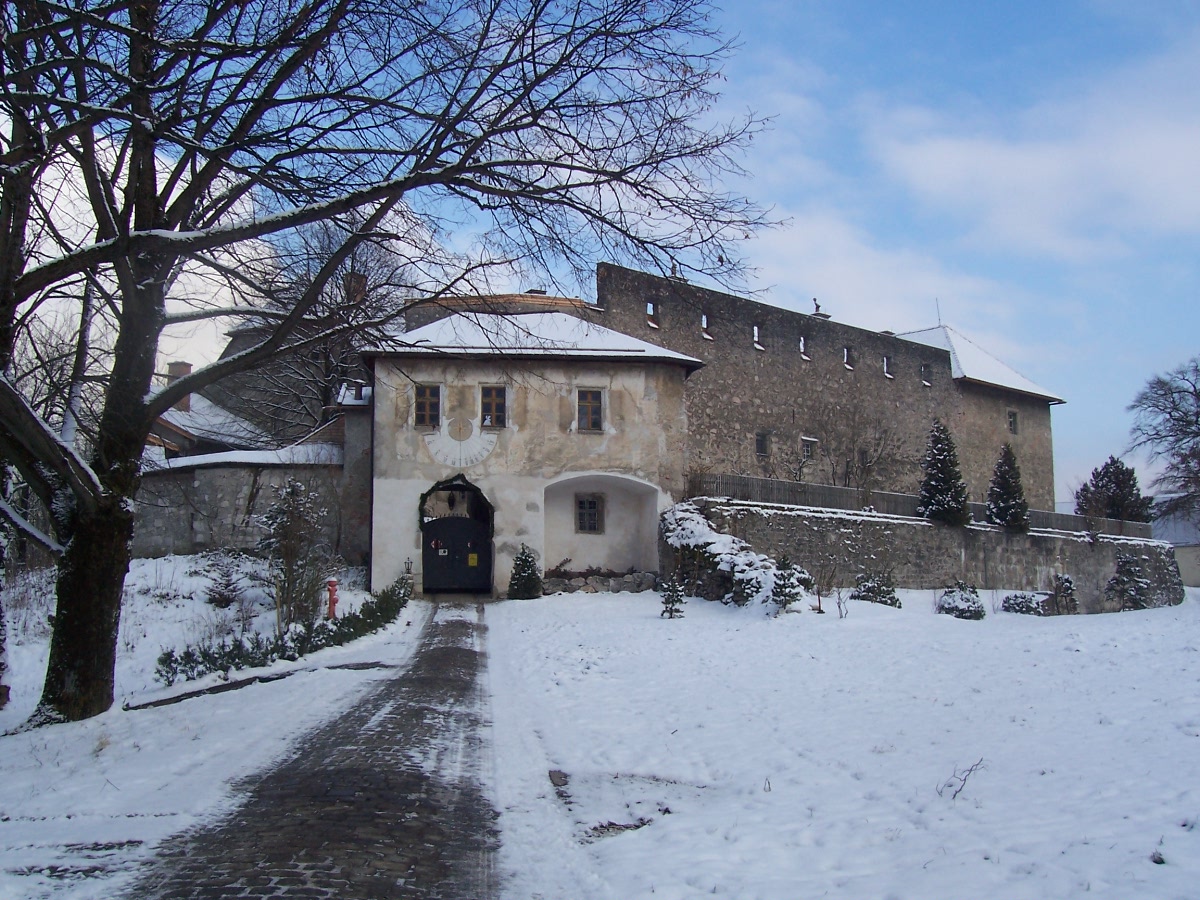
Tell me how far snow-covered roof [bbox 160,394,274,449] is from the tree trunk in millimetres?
22291

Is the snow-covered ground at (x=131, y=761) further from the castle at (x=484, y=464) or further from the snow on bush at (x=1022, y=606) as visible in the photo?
the snow on bush at (x=1022, y=606)

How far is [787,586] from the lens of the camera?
667 inches

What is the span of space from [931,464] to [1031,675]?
1978 cm

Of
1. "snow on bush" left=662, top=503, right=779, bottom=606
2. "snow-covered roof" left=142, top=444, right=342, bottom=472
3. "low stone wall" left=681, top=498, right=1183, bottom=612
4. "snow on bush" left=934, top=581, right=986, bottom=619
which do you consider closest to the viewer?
"snow on bush" left=662, top=503, right=779, bottom=606

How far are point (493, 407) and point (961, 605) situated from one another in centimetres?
1120

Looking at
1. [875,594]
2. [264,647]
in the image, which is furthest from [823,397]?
[264,647]

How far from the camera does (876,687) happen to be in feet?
30.7

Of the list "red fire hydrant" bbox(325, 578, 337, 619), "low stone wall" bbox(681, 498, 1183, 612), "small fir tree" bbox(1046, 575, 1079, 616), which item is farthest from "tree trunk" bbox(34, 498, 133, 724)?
"small fir tree" bbox(1046, 575, 1079, 616)

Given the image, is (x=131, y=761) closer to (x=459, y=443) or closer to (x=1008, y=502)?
(x=459, y=443)

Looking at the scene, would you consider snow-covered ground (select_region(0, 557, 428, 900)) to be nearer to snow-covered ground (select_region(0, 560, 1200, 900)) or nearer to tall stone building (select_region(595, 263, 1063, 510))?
snow-covered ground (select_region(0, 560, 1200, 900))

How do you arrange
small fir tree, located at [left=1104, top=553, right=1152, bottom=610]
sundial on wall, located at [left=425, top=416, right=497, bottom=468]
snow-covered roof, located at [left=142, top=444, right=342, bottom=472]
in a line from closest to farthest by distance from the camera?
sundial on wall, located at [left=425, top=416, right=497, bottom=468], snow-covered roof, located at [left=142, top=444, right=342, bottom=472], small fir tree, located at [left=1104, top=553, right=1152, bottom=610]

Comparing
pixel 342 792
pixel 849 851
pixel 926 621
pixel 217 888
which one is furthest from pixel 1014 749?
pixel 926 621

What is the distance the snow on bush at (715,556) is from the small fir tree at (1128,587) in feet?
52.5

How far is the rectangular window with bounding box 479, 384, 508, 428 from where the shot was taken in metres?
22.6
